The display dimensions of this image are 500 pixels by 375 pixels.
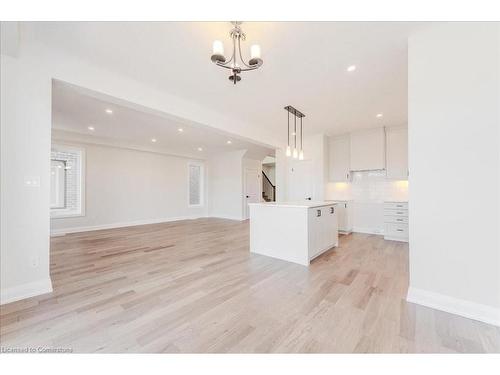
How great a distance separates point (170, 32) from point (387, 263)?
4264mm

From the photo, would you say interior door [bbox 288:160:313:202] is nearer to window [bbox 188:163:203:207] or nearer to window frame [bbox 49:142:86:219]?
window [bbox 188:163:203:207]

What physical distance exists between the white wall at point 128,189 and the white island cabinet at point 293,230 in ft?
16.2

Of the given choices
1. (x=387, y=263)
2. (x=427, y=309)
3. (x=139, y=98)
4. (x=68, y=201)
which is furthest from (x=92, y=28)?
(x=68, y=201)

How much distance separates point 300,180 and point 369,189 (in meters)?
1.90

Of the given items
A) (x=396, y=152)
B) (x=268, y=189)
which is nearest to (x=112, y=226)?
(x=268, y=189)

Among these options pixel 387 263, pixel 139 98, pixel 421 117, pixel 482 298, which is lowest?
pixel 387 263

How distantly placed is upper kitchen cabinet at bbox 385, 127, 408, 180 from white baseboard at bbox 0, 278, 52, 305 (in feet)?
21.9

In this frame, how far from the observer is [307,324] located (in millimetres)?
1774

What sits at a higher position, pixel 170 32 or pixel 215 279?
pixel 170 32

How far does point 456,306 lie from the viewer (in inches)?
75.7

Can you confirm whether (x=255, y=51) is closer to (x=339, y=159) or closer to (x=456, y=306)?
(x=456, y=306)

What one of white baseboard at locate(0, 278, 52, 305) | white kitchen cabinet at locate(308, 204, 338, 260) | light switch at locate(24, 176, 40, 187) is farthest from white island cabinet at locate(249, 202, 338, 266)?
light switch at locate(24, 176, 40, 187)

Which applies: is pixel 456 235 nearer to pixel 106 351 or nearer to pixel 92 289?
pixel 106 351

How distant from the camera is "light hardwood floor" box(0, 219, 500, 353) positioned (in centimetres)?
156
